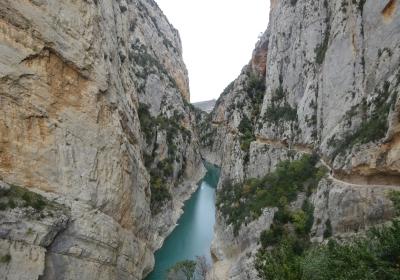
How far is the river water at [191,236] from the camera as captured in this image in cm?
4636

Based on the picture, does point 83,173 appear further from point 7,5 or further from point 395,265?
point 395,265

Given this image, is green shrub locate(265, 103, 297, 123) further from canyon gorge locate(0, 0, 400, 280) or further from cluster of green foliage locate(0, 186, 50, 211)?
cluster of green foliage locate(0, 186, 50, 211)

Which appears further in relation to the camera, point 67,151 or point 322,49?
point 322,49

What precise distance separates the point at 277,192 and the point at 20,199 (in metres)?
21.0

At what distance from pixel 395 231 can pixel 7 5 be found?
27.7 metres

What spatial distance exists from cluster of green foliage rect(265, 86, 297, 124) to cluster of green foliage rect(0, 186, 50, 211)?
25.9m

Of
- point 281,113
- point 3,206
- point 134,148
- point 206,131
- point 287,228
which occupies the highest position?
point 206,131

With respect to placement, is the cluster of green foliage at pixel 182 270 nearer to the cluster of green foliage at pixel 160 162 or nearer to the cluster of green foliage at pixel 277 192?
the cluster of green foliage at pixel 277 192

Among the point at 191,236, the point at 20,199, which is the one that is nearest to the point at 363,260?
the point at 20,199

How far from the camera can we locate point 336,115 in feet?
106

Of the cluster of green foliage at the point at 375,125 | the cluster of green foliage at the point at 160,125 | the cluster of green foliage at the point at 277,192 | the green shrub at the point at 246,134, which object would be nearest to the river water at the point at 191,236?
the cluster of green foliage at the point at 277,192

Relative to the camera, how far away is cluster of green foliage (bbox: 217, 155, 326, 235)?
107ft

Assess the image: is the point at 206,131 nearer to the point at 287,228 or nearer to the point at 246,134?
the point at 246,134

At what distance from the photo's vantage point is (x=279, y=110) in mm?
46062
